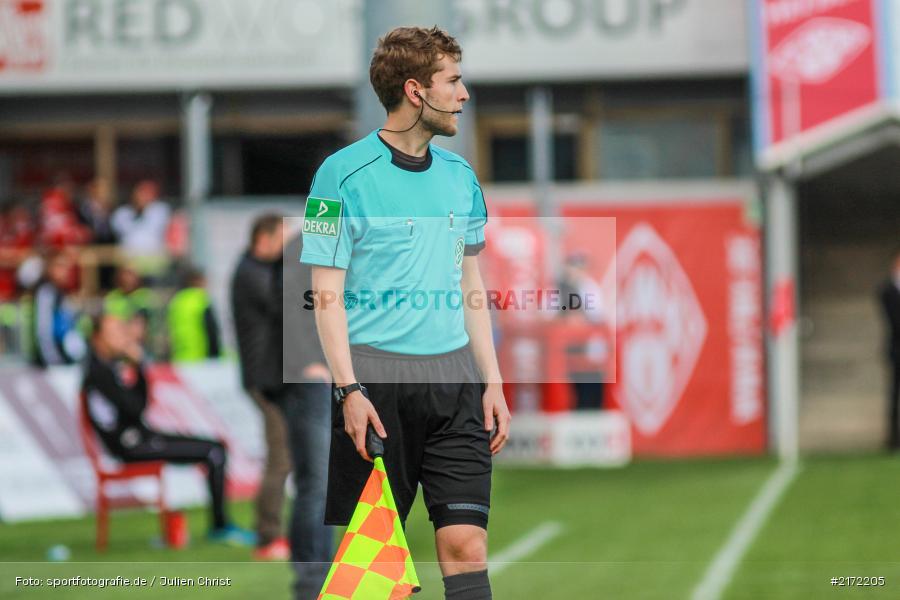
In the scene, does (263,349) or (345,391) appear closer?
(345,391)

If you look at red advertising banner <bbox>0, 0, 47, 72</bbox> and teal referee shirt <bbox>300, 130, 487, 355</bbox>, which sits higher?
red advertising banner <bbox>0, 0, 47, 72</bbox>

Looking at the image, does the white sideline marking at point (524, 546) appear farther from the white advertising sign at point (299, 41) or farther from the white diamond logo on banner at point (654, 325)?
the white advertising sign at point (299, 41)

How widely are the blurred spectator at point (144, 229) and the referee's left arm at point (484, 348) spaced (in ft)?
48.6

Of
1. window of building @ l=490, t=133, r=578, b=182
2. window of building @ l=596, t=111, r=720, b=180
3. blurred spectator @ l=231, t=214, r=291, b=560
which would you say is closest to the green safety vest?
blurred spectator @ l=231, t=214, r=291, b=560

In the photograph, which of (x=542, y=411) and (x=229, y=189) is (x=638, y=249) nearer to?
(x=542, y=411)

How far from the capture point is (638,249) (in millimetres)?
20156

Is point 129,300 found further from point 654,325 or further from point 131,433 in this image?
point 131,433

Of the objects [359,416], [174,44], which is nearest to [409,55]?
[359,416]

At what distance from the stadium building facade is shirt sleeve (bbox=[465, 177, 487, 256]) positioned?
14388 millimetres

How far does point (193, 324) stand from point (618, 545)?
639 centimetres

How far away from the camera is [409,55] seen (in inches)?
186

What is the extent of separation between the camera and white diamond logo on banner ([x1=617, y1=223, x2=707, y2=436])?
20.1 metres

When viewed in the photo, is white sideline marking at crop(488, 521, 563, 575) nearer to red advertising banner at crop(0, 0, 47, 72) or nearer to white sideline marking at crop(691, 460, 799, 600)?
white sideline marking at crop(691, 460, 799, 600)

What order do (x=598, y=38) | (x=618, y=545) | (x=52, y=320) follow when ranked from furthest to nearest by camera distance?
(x=598, y=38), (x=52, y=320), (x=618, y=545)
